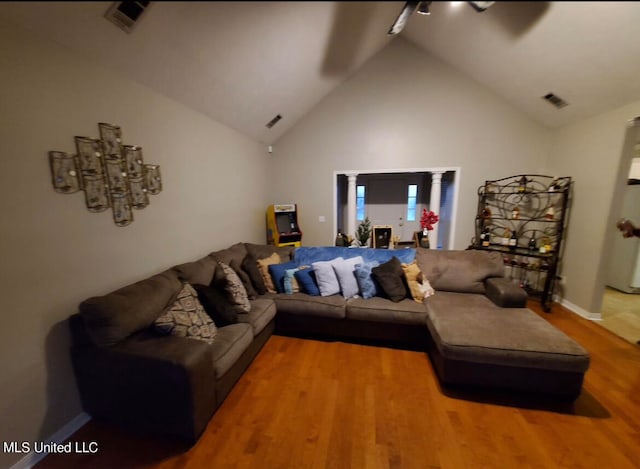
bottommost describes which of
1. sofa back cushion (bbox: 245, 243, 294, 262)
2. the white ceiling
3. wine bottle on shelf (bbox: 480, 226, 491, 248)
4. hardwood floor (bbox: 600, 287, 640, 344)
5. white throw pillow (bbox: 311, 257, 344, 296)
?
hardwood floor (bbox: 600, 287, 640, 344)

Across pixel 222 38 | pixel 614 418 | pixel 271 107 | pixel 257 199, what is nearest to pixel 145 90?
pixel 271 107

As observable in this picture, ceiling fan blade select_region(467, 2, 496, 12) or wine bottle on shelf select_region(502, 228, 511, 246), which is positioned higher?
ceiling fan blade select_region(467, 2, 496, 12)

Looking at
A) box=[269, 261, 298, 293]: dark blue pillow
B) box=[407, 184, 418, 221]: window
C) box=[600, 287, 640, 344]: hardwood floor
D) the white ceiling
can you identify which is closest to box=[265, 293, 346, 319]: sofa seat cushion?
box=[269, 261, 298, 293]: dark blue pillow

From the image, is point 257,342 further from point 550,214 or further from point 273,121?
point 550,214

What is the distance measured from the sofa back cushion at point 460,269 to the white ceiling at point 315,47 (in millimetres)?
1740

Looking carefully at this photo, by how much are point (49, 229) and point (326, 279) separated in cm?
200

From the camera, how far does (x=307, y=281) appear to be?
2.54 m

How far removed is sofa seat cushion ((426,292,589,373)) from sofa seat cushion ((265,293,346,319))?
795 millimetres

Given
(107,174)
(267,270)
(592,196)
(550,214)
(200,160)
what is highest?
(200,160)

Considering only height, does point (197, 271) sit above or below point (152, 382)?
above

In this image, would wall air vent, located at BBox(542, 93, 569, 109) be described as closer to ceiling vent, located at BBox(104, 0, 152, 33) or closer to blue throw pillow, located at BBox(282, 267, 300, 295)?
blue throw pillow, located at BBox(282, 267, 300, 295)

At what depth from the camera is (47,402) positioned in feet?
4.57

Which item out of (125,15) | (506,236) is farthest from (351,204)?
(125,15)

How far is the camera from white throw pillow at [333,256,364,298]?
247 cm
